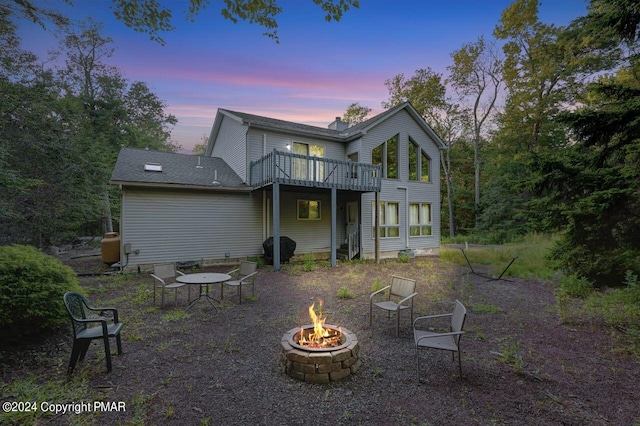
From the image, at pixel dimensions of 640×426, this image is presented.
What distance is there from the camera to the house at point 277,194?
33.7ft

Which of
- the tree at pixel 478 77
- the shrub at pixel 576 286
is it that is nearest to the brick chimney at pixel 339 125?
the shrub at pixel 576 286

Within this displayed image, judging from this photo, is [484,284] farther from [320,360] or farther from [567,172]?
[320,360]

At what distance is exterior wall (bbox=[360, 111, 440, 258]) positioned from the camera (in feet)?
44.8

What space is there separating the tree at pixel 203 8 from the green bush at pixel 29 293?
12.8 feet

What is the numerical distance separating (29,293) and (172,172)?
26.7ft

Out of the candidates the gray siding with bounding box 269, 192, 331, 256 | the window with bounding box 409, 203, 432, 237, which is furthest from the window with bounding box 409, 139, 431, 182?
the gray siding with bounding box 269, 192, 331, 256

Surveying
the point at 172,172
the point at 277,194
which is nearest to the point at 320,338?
the point at 277,194

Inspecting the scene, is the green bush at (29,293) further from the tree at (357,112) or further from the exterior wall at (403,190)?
the tree at (357,112)

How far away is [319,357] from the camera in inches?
130

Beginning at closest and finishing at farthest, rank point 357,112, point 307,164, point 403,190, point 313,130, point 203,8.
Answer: point 203,8 < point 307,164 < point 313,130 < point 403,190 < point 357,112

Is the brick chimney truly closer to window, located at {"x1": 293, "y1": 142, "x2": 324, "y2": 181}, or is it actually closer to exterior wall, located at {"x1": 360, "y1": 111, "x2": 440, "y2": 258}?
exterior wall, located at {"x1": 360, "y1": 111, "x2": 440, "y2": 258}

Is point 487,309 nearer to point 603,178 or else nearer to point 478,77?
point 603,178

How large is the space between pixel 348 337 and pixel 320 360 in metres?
0.59

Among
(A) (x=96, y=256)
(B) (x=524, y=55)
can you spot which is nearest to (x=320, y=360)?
(A) (x=96, y=256)
